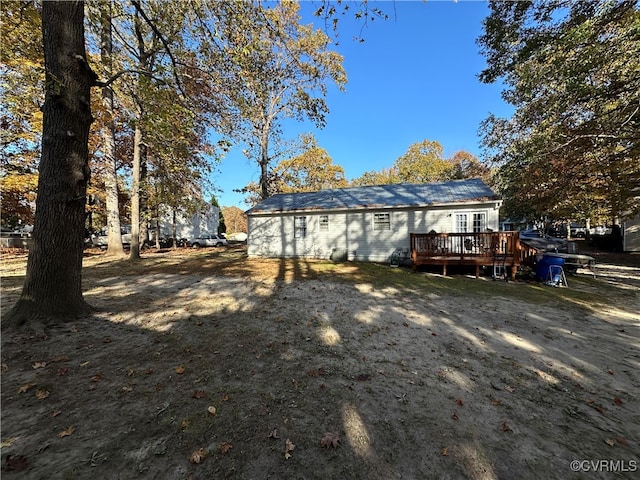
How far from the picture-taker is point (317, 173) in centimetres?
2945

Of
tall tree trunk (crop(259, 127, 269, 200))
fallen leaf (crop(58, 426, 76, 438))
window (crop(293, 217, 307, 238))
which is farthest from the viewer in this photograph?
tall tree trunk (crop(259, 127, 269, 200))

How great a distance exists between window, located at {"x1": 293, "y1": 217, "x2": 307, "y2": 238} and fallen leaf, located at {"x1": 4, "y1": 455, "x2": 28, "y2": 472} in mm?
13880

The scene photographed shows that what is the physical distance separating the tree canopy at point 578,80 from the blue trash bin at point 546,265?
11.7ft

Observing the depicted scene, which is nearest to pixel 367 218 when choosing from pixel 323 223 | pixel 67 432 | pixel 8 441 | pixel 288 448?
pixel 323 223

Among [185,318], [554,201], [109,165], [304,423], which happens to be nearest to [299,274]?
[185,318]

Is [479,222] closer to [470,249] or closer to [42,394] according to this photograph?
[470,249]

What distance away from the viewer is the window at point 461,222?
12.3m

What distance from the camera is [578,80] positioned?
20.9 ft

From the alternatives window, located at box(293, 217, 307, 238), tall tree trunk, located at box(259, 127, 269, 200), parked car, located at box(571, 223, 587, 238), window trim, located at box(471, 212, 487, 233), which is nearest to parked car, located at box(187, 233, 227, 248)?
tall tree trunk, located at box(259, 127, 269, 200)

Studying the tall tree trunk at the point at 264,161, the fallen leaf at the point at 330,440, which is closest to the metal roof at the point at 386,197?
the tall tree trunk at the point at 264,161

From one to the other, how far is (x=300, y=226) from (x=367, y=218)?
390 centimetres

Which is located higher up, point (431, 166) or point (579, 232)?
point (431, 166)

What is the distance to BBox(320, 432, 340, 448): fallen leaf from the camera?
7.07ft

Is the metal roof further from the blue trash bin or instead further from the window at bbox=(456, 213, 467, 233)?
the blue trash bin
